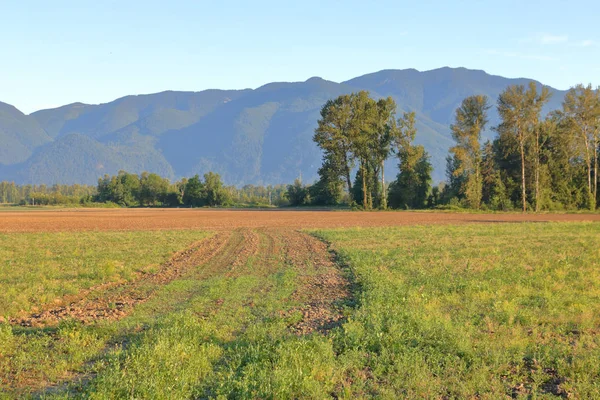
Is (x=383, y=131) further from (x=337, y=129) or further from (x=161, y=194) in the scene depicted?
(x=161, y=194)

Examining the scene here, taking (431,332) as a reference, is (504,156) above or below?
above

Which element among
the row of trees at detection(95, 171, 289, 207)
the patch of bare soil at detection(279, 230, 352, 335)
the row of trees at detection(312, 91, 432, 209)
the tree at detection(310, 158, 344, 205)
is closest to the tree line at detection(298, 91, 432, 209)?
the row of trees at detection(312, 91, 432, 209)

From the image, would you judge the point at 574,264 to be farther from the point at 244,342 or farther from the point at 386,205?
the point at 386,205

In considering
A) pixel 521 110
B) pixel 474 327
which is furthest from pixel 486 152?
pixel 474 327

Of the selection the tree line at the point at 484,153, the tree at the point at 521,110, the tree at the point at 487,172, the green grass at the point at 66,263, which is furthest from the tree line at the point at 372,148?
the green grass at the point at 66,263

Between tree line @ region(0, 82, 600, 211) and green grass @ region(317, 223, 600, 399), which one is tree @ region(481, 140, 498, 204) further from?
green grass @ region(317, 223, 600, 399)

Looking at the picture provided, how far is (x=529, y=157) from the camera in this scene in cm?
6656

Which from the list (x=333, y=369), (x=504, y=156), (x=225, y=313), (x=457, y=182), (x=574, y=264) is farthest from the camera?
(x=457, y=182)

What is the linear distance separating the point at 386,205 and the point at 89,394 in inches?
2837

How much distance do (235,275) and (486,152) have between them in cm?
6012

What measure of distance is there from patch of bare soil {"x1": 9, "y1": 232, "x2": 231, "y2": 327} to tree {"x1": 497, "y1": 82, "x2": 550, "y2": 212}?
5267cm

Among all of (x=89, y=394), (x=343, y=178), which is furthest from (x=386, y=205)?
(x=89, y=394)

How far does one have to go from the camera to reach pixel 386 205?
7638cm

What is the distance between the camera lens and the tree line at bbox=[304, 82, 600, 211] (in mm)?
62469
